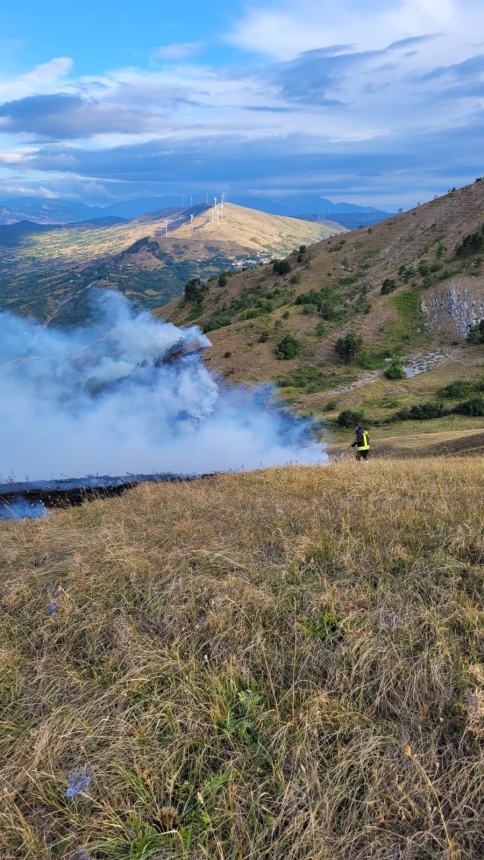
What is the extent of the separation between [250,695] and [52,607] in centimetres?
271

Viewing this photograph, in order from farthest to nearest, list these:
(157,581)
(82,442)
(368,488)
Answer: (82,442) < (368,488) < (157,581)

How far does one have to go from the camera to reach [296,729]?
3.90 meters

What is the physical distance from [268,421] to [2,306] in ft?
591

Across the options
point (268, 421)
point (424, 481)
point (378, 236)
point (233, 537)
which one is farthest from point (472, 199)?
point (233, 537)

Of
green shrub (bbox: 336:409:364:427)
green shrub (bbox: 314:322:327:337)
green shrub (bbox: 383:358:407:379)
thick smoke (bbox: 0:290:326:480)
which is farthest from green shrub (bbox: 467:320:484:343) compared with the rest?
thick smoke (bbox: 0:290:326:480)

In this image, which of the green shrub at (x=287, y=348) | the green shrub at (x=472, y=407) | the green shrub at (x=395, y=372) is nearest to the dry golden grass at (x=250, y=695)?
the green shrub at (x=472, y=407)

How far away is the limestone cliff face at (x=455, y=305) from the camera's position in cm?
4412

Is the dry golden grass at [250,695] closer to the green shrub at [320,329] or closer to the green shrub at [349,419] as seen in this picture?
the green shrub at [349,419]

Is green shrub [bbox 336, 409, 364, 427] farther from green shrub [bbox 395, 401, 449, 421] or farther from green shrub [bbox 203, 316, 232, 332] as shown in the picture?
green shrub [bbox 203, 316, 232, 332]

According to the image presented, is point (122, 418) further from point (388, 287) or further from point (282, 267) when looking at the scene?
point (282, 267)

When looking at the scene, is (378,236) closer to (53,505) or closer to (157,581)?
(53,505)

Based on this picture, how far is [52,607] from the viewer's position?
5.78 meters

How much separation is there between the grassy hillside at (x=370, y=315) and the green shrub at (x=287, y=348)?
10 centimetres

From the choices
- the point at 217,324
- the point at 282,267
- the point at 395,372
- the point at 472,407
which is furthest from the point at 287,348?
the point at 282,267
